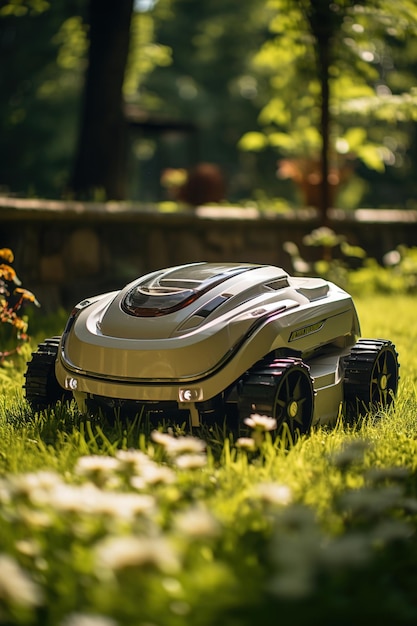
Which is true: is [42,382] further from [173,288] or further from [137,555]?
[137,555]

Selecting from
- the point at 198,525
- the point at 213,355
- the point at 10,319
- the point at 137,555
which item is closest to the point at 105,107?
the point at 10,319

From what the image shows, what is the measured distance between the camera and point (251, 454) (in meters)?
3.46

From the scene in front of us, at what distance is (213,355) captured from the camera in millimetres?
3545

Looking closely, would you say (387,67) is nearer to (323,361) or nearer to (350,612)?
(323,361)

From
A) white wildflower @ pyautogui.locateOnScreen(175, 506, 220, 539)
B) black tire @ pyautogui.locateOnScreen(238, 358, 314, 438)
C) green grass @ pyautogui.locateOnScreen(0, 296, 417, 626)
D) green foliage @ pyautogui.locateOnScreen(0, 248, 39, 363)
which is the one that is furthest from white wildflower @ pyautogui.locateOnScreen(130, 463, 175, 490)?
Result: green foliage @ pyautogui.locateOnScreen(0, 248, 39, 363)

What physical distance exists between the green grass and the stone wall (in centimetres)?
378

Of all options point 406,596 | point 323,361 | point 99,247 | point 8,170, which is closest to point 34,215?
point 99,247

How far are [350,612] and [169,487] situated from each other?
938 millimetres

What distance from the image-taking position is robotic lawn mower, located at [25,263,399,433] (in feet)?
11.6

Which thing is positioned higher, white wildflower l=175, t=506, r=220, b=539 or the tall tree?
the tall tree

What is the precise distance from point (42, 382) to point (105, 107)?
6.26 m

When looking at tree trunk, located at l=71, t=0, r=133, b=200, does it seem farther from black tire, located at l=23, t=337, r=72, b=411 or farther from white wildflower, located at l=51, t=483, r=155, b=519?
white wildflower, located at l=51, t=483, r=155, b=519

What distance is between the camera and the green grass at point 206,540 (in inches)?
77.4

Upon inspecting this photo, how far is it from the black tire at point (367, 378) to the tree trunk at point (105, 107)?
581cm
